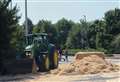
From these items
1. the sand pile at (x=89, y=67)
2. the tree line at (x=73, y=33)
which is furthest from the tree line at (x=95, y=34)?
the sand pile at (x=89, y=67)

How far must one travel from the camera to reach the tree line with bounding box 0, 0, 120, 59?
33.8 meters

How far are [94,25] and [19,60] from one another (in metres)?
80.0

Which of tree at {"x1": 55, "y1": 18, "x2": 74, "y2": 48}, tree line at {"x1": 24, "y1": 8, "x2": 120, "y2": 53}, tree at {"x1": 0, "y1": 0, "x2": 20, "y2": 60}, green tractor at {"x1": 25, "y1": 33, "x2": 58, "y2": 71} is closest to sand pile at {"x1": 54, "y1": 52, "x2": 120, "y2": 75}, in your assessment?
green tractor at {"x1": 25, "y1": 33, "x2": 58, "y2": 71}

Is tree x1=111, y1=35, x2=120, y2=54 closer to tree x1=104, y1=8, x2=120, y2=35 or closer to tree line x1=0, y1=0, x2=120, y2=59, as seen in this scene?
tree line x1=0, y1=0, x2=120, y2=59

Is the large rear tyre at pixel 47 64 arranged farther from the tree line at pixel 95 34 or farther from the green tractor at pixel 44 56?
the tree line at pixel 95 34

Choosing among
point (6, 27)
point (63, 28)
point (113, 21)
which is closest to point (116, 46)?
point (113, 21)

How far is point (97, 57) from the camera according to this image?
3303cm

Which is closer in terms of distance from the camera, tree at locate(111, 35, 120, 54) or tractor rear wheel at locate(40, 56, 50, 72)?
tractor rear wheel at locate(40, 56, 50, 72)

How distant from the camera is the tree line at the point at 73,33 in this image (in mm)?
33781

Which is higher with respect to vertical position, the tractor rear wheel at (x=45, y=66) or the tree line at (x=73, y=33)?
the tree line at (x=73, y=33)

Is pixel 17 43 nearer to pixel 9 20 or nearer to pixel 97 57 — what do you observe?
pixel 9 20

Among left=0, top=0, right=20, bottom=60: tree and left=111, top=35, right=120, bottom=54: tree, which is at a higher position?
left=0, top=0, right=20, bottom=60: tree

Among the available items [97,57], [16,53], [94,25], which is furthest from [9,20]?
[94,25]

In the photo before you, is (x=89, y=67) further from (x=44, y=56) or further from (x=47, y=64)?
(x=44, y=56)
